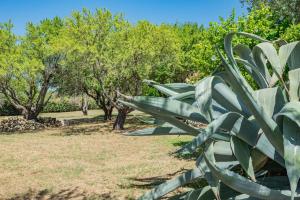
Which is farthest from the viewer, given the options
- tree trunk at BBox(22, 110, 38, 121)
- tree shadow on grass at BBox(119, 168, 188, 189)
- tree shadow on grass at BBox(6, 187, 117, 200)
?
tree trunk at BBox(22, 110, 38, 121)

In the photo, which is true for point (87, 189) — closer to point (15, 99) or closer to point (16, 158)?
point (16, 158)

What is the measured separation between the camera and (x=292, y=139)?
222cm

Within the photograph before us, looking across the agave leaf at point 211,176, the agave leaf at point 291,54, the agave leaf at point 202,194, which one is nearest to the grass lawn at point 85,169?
the agave leaf at point 202,194

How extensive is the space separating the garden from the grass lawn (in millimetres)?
35

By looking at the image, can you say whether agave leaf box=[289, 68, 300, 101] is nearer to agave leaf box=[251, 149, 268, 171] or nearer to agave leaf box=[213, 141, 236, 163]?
agave leaf box=[251, 149, 268, 171]

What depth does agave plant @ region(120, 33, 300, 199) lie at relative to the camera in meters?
2.28

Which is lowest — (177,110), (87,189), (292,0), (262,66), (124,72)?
(87,189)

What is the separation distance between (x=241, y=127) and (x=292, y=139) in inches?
14.6

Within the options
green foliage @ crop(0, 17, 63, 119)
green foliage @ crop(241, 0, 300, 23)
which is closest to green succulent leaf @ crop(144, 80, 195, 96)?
green foliage @ crop(241, 0, 300, 23)

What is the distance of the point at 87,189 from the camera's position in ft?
27.5

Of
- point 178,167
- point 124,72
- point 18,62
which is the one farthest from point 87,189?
point 18,62

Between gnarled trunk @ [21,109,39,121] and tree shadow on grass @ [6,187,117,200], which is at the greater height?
gnarled trunk @ [21,109,39,121]

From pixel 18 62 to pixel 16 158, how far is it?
1299 centimetres

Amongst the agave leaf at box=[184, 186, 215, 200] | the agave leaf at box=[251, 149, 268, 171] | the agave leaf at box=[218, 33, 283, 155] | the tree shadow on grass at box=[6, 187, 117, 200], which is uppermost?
the agave leaf at box=[218, 33, 283, 155]
